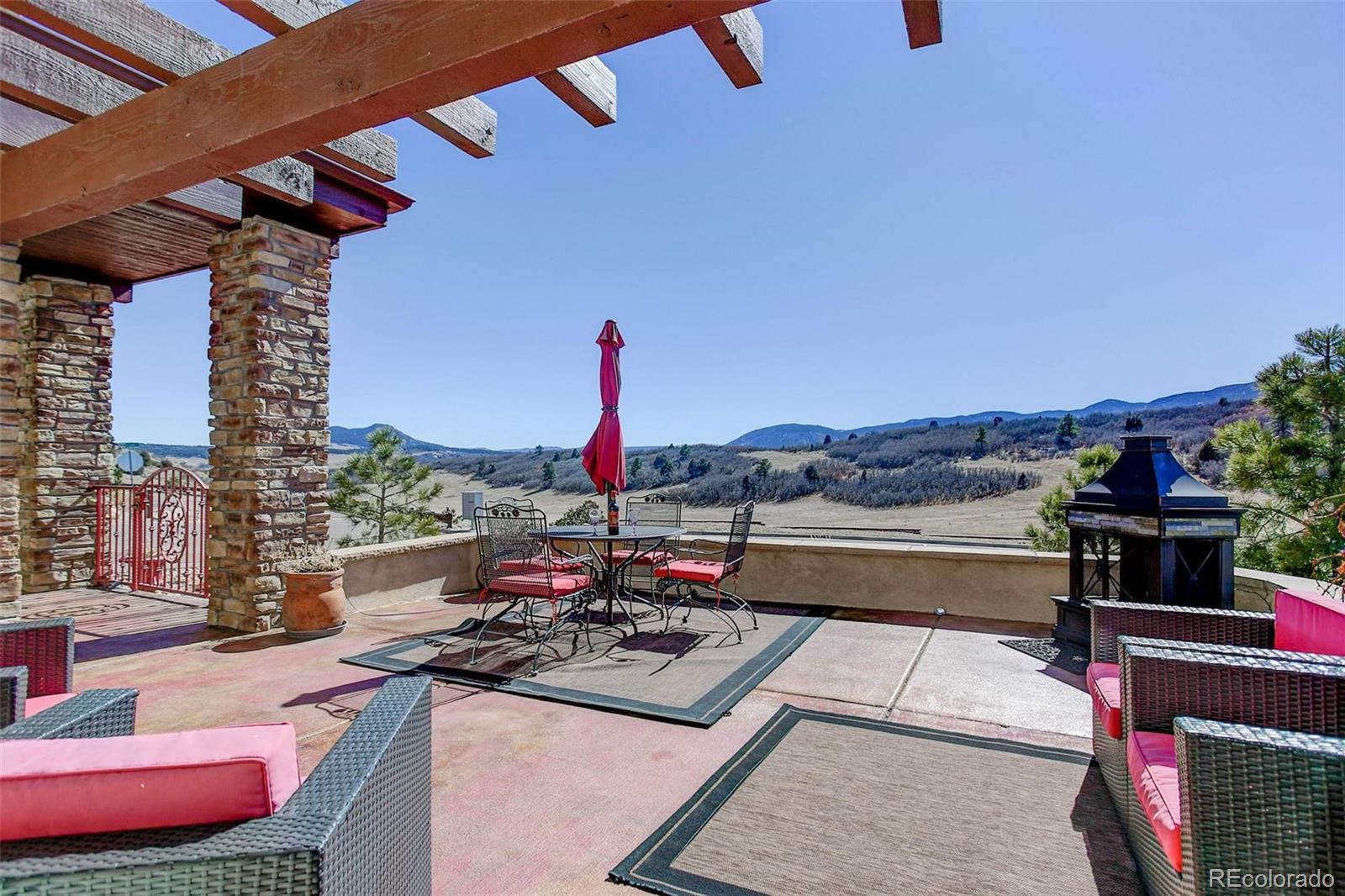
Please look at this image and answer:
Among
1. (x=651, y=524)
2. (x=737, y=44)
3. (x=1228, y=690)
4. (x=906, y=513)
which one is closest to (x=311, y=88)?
(x=737, y=44)

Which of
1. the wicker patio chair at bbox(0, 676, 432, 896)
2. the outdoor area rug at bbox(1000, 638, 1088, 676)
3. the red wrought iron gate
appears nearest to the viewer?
the wicker patio chair at bbox(0, 676, 432, 896)

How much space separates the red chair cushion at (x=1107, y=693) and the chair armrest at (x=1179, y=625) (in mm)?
68

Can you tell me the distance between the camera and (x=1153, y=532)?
3.31 metres

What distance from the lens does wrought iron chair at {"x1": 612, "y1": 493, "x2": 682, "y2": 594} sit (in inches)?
201

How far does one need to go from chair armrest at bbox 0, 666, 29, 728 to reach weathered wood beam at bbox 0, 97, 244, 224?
2486 millimetres

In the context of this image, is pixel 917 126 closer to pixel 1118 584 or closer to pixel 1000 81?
pixel 1000 81

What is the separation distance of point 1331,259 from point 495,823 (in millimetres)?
6889

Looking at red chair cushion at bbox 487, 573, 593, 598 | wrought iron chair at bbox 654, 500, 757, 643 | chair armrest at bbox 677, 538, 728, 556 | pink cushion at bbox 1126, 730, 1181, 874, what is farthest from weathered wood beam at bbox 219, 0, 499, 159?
chair armrest at bbox 677, 538, 728, 556

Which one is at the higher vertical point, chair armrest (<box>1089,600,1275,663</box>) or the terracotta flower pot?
chair armrest (<box>1089,600,1275,663</box>)

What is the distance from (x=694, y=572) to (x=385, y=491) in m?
12.8

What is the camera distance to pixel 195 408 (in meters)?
4.58

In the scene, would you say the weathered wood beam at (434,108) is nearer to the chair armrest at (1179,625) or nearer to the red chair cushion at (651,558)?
the red chair cushion at (651,558)

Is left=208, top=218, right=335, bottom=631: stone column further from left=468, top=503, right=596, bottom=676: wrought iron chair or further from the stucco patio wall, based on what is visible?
left=468, top=503, right=596, bottom=676: wrought iron chair

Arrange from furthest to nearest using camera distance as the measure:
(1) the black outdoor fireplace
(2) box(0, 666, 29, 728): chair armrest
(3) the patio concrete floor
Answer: (1) the black outdoor fireplace → (3) the patio concrete floor → (2) box(0, 666, 29, 728): chair armrest
